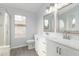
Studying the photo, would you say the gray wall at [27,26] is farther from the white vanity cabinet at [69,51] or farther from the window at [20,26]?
the white vanity cabinet at [69,51]

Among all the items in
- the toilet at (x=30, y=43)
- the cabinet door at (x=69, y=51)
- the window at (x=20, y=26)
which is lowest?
the toilet at (x=30, y=43)

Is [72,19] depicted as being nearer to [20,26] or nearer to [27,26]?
[27,26]

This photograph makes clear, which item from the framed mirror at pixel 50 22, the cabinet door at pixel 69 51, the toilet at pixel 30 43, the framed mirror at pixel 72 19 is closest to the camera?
the cabinet door at pixel 69 51

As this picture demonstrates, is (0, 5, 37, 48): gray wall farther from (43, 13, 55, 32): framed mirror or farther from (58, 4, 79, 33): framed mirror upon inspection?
(58, 4, 79, 33): framed mirror

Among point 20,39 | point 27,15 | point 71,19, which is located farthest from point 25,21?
point 71,19

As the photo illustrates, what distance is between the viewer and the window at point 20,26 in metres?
3.46

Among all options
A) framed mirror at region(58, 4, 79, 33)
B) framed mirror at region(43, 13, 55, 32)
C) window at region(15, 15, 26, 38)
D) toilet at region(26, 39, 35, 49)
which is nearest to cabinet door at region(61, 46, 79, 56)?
framed mirror at region(58, 4, 79, 33)

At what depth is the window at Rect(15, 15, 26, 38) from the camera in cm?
346

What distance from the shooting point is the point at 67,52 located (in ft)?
3.56

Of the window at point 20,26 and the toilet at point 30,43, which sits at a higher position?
the window at point 20,26

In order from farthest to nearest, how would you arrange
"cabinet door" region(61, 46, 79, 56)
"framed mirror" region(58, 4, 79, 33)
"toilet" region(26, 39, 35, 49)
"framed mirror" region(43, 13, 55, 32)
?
"toilet" region(26, 39, 35, 49) < "framed mirror" region(43, 13, 55, 32) < "framed mirror" region(58, 4, 79, 33) < "cabinet door" region(61, 46, 79, 56)

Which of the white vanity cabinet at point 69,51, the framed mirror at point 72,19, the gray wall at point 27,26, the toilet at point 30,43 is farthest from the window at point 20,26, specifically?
the white vanity cabinet at point 69,51

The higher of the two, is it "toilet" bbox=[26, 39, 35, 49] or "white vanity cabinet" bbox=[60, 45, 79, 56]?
"white vanity cabinet" bbox=[60, 45, 79, 56]

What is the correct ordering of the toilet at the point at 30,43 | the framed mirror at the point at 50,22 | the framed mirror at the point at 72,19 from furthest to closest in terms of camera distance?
the toilet at the point at 30,43
the framed mirror at the point at 50,22
the framed mirror at the point at 72,19
